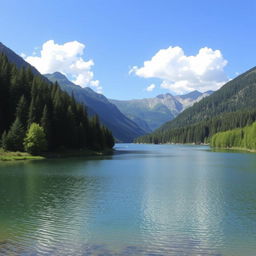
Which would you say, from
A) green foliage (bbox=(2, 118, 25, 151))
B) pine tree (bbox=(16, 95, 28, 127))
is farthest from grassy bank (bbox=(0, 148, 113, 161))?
pine tree (bbox=(16, 95, 28, 127))

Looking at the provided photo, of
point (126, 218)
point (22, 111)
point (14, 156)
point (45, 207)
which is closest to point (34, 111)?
point (22, 111)

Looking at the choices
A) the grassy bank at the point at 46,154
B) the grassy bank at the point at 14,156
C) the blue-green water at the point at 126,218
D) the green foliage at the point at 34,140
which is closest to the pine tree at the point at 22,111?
the green foliage at the point at 34,140

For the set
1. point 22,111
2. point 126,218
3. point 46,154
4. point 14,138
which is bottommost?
point 126,218

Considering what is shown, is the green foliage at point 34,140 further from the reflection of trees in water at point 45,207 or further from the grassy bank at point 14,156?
the reflection of trees in water at point 45,207

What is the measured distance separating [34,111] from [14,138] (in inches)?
678

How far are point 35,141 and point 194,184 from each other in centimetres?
6678

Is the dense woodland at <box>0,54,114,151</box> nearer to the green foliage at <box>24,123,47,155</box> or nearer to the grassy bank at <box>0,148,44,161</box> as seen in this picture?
the green foliage at <box>24,123,47,155</box>

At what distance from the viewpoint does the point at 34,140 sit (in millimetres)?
110125

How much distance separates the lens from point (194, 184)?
187 ft

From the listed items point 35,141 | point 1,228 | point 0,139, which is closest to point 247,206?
point 1,228

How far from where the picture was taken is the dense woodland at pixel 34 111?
123m

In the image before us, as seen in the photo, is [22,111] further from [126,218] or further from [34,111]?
[126,218]

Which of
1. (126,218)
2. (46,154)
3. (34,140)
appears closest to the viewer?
(126,218)

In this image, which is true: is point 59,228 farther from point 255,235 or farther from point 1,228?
point 255,235
